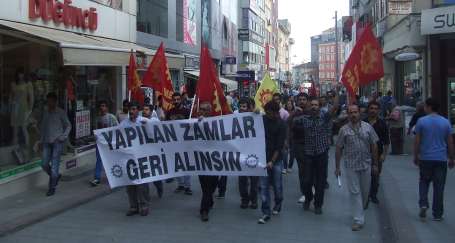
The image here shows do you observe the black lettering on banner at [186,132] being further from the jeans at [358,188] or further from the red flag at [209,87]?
the jeans at [358,188]

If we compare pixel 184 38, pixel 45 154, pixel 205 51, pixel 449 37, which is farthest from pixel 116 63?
pixel 184 38

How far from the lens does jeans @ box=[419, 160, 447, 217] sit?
8250 mm

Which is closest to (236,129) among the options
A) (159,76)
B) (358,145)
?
(358,145)

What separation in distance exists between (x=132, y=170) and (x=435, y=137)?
13.6ft

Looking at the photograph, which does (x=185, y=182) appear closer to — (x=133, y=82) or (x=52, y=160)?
(x=52, y=160)

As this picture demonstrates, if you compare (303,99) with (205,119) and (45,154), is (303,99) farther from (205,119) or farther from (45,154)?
(45,154)

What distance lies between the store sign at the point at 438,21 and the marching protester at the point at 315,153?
30.5ft

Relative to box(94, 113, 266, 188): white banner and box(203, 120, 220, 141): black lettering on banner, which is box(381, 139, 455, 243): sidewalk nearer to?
box(94, 113, 266, 188): white banner

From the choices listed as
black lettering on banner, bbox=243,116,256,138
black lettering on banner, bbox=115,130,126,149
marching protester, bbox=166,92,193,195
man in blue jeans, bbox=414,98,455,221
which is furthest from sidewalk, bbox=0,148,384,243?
black lettering on banner, bbox=243,116,256,138

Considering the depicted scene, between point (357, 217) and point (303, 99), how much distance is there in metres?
2.65

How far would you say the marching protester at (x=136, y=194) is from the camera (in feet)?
28.6

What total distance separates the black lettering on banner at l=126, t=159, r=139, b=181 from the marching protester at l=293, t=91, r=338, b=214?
2.40 m

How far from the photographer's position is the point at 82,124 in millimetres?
14562

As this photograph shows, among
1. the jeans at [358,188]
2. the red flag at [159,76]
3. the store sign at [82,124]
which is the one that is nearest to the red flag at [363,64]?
the jeans at [358,188]
